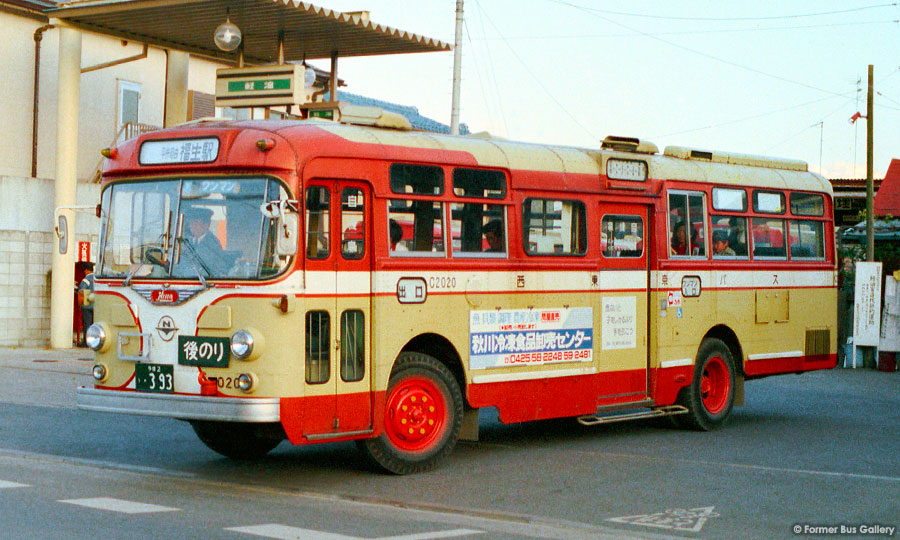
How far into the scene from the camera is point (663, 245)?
14500mm

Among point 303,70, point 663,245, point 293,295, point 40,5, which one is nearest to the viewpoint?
point 293,295

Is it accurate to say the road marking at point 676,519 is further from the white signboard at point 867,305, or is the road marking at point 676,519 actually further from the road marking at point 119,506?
the white signboard at point 867,305

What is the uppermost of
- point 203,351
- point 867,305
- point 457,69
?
point 457,69

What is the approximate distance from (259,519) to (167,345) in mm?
2147

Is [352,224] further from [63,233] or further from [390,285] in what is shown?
[63,233]

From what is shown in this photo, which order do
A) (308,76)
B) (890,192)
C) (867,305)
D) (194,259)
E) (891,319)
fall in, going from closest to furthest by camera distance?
(194,259)
(308,76)
(891,319)
(867,305)
(890,192)

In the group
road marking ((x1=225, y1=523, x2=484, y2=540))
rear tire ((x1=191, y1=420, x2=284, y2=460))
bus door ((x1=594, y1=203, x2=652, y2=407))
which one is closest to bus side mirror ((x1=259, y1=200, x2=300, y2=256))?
road marking ((x1=225, y1=523, x2=484, y2=540))

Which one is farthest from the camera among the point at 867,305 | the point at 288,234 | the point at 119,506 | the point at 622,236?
the point at 867,305

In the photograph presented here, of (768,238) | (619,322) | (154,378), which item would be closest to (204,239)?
(154,378)

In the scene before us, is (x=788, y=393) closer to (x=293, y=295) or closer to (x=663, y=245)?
(x=663, y=245)

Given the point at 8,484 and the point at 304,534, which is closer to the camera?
the point at 304,534

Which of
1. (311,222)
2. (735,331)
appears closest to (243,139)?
(311,222)

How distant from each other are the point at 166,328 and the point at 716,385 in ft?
25.2

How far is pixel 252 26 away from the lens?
22844mm
